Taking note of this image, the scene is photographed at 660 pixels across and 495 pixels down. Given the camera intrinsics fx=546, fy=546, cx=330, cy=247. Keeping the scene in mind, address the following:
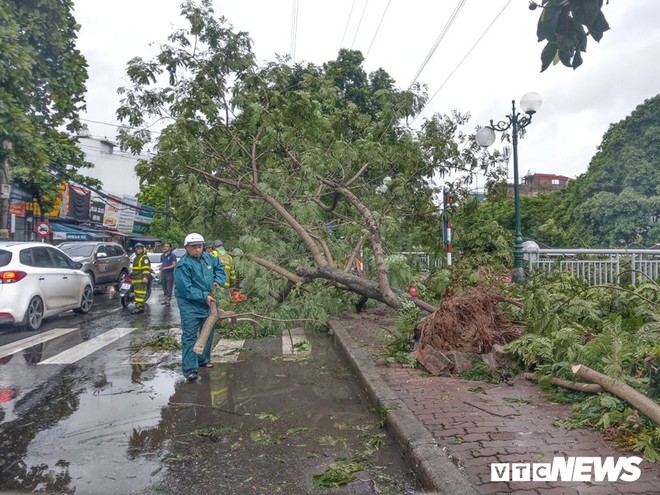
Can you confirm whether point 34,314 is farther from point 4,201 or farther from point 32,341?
point 4,201

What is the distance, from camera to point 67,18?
45.8ft

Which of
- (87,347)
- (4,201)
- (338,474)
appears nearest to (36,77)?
(4,201)

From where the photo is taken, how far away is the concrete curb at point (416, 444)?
3366mm

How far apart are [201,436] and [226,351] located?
12.2ft

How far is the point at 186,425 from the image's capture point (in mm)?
4848

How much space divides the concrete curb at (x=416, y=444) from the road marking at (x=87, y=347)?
4.15m

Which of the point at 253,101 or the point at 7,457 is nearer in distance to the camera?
the point at 7,457

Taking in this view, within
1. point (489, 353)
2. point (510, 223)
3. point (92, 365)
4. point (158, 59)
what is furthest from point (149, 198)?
point (489, 353)

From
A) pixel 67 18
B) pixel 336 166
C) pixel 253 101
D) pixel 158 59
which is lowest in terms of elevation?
pixel 336 166

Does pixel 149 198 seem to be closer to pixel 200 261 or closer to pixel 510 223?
pixel 510 223

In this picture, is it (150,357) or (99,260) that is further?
(99,260)

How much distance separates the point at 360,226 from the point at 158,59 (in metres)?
4.95

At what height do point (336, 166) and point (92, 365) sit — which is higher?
point (336, 166)

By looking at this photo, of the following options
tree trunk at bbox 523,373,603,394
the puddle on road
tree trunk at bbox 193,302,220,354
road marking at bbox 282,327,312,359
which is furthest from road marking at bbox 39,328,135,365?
tree trunk at bbox 523,373,603,394
